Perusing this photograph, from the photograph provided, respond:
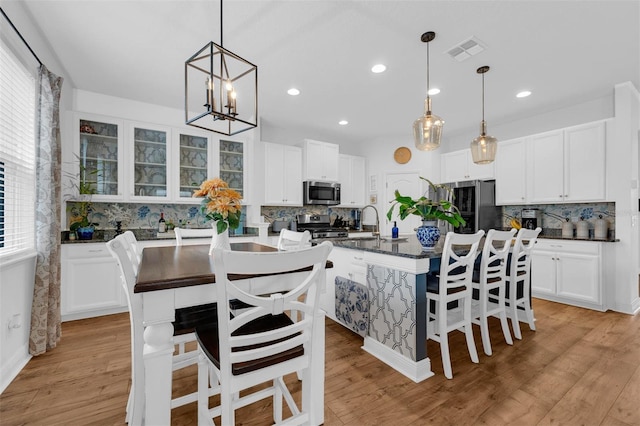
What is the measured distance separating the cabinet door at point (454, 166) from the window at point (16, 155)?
17.4 ft

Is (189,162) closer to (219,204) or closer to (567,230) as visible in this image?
(219,204)

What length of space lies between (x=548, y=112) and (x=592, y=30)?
215cm

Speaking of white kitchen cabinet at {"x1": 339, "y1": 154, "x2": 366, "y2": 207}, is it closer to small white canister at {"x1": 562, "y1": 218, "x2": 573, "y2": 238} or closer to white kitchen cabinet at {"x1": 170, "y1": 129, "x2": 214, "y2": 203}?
white kitchen cabinet at {"x1": 170, "y1": 129, "x2": 214, "y2": 203}

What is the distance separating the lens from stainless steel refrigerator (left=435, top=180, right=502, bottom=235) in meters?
4.41

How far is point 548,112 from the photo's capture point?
4.20 meters

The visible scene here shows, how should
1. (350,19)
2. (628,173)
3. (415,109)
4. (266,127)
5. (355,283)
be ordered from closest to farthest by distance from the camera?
(350,19) < (355,283) < (628,173) < (415,109) < (266,127)

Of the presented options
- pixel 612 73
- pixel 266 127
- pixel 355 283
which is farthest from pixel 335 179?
pixel 612 73

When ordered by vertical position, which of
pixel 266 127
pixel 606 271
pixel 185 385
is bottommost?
pixel 185 385

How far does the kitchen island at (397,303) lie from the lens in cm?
197

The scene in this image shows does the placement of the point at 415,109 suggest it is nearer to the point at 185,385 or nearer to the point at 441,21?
the point at 441,21

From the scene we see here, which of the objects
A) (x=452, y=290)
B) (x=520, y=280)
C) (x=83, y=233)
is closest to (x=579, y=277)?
(x=520, y=280)

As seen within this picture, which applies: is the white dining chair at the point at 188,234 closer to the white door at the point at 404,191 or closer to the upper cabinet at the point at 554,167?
the white door at the point at 404,191

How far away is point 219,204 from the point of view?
1.60 m

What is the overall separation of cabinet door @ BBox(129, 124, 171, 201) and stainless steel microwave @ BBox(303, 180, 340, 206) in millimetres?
2068
